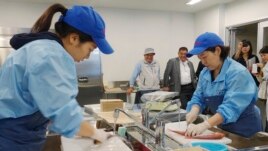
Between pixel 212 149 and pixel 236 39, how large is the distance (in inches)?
174

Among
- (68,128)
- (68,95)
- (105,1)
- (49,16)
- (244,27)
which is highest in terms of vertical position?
(105,1)

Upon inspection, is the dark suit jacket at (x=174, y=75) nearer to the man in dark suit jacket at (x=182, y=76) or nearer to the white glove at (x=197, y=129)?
the man in dark suit jacket at (x=182, y=76)

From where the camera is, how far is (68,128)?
94 cm

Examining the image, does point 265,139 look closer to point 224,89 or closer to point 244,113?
point 244,113

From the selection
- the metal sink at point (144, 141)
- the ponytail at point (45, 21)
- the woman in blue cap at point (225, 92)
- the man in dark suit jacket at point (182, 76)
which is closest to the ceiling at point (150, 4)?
the man in dark suit jacket at point (182, 76)

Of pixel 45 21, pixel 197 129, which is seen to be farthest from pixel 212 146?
pixel 45 21

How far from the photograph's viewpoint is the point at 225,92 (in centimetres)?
181

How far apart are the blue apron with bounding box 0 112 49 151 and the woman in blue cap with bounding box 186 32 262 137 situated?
92 centimetres

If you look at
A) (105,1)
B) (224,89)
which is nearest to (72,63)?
(224,89)

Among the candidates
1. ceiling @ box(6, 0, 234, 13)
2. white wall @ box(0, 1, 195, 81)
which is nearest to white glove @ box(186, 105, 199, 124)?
ceiling @ box(6, 0, 234, 13)

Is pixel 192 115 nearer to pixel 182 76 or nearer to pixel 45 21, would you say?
pixel 45 21

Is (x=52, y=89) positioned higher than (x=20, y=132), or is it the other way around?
(x=52, y=89)

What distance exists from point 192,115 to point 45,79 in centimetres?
133

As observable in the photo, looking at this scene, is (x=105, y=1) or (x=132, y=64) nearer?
(x=105, y=1)
